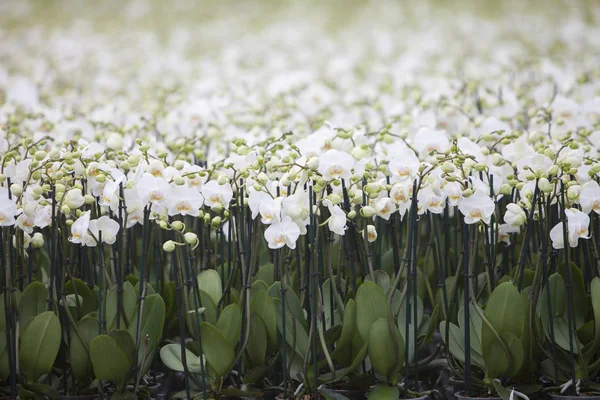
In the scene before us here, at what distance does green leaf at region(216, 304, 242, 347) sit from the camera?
1496mm

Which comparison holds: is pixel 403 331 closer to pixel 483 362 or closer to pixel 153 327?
pixel 483 362

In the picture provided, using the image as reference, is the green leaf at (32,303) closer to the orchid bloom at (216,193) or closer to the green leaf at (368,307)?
the orchid bloom at (216,193)

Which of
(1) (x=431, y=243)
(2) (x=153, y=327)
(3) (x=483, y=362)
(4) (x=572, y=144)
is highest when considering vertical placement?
(4) (x=572, y=144)

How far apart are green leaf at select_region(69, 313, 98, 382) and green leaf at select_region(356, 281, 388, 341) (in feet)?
2.07

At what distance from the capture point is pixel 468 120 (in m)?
2.48

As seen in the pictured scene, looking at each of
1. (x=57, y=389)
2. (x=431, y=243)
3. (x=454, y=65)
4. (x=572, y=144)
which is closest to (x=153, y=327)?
(x=57, y=389)

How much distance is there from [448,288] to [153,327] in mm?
791

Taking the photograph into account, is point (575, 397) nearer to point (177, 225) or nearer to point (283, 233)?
point (283, 233)

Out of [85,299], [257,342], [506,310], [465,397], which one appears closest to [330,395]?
[257,342]

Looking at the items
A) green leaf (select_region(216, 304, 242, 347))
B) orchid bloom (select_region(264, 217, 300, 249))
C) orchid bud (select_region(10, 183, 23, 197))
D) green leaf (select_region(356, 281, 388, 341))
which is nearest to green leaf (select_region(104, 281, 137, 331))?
green leaf (select_region(216, 304, 242, 347))

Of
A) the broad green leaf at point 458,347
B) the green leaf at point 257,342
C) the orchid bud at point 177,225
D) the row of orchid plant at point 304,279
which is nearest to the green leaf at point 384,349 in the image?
the row of orchid plant at point 304,279

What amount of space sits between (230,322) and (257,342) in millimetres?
88

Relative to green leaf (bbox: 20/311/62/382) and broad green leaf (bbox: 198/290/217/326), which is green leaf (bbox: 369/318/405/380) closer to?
broad green leaf (bbox: 198/290/217/326)

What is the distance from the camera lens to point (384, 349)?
4.70 feet
